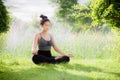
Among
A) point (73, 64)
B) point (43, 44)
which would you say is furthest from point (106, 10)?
point (43, 44)

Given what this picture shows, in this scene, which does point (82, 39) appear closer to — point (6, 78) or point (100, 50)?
point (100, 50)

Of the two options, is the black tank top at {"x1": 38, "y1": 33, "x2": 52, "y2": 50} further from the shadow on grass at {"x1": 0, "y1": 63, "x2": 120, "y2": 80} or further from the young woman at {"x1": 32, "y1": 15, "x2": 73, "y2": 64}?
the shadow on grass at {"x1": 0, "y1": 63, "x2": 120, "y2": 80}

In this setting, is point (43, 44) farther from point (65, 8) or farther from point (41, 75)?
point (65, 8)

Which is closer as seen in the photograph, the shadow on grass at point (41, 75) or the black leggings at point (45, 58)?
the shadow on grass at point (41, 75)

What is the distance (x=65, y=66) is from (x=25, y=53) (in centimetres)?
466

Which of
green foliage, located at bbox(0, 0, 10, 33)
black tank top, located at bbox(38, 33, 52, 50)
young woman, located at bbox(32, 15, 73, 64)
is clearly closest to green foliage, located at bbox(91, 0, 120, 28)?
young woman, located at bbox(32, 15, 73, 64)

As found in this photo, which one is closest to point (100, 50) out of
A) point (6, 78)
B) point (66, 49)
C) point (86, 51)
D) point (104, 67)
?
point (86, 51)

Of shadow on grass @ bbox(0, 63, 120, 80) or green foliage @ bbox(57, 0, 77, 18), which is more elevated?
shadow on grass @ bbox(0, 63, 120, 80)

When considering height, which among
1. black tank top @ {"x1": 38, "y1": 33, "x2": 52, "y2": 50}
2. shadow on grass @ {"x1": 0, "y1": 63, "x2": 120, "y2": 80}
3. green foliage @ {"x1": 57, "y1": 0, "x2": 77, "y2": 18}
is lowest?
green foliage @ {"x1": 57, "y1": 0, "x2": 77, "y2": 18}

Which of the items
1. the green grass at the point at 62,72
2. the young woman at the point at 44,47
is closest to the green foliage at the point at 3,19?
the young woman at the point at 44,47

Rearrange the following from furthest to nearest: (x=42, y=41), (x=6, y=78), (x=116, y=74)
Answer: (x=42, y=41) → (x=116, y=74) → (x=6, y=78)

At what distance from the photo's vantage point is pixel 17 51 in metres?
12.9

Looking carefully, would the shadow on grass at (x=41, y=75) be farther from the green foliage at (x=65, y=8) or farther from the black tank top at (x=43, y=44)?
the green foliage at (x=65, y=8)

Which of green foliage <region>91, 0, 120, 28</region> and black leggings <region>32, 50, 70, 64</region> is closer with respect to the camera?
green foliage <region>91, 0, 120, 28</region>
